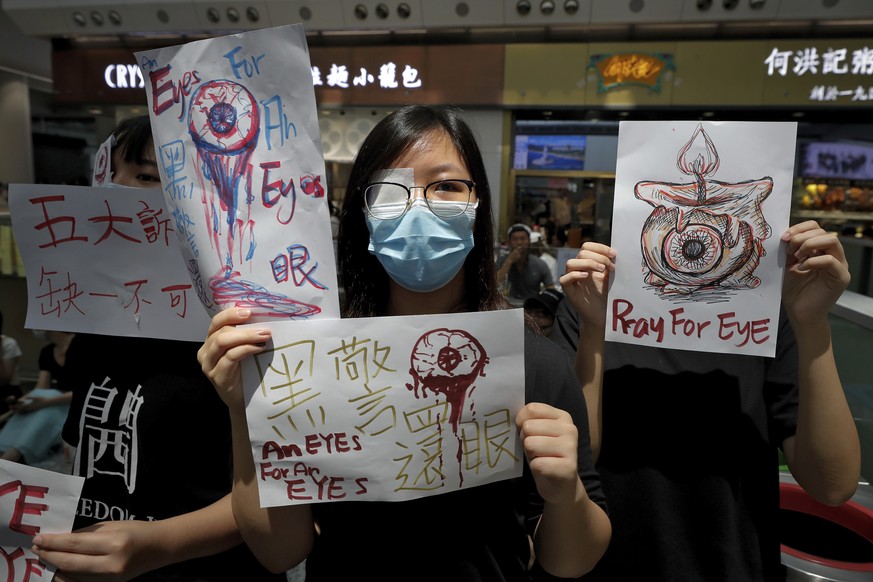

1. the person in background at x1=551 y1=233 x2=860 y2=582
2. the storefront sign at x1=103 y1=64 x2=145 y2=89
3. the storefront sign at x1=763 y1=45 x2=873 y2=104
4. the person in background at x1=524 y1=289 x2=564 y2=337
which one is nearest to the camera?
the person in background at x1=551 y1=233 x2=860 y2=582

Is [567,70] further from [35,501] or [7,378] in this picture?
[35,501]

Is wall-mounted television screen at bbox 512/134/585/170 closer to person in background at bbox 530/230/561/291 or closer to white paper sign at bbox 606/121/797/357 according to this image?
person in background at bbox 530/230/561/291

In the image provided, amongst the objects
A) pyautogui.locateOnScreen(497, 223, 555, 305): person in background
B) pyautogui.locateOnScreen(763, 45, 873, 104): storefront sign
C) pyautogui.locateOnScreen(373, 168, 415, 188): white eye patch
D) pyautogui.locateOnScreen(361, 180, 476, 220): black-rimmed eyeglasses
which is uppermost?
pyautogui.locateOnScreen(763, 45, 873, 104): storefront sign

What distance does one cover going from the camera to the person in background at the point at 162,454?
113 centimetres

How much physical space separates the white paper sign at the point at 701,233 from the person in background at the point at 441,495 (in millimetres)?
293

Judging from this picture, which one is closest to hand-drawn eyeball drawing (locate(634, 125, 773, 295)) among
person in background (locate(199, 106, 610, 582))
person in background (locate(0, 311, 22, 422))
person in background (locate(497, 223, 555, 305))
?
person in background (locate(199, 106, 610, 582))

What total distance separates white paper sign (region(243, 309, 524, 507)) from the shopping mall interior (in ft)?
20.2

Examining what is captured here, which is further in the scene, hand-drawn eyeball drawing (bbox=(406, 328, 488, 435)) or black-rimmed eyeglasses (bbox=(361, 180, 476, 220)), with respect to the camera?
black-rimmed eyeglasses (bbox=(361, 180, 476, 220))

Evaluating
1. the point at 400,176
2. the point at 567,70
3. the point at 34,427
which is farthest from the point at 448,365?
the point at 567,70

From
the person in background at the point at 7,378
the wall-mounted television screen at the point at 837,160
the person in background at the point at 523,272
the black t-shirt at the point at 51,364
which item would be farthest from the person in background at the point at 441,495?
the wall-mounted television screen at the point at 837,160

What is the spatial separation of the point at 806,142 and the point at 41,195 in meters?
9.20

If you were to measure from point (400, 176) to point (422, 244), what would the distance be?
14 centimetres

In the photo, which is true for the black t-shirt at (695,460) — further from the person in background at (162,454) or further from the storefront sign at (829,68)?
the storefront sign at (829,68)

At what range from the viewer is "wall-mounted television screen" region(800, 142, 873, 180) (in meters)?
7.55
